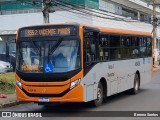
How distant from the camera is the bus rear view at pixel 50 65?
12.5 m

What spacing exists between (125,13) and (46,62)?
5917cm

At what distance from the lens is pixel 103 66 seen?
14.6 metres

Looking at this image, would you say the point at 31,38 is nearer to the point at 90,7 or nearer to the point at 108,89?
the point at 108,89

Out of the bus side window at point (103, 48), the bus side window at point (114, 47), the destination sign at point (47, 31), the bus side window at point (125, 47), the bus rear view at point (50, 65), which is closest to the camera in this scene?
the bus rear view at point (50, 65)

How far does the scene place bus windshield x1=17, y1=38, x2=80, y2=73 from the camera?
12.6 meters

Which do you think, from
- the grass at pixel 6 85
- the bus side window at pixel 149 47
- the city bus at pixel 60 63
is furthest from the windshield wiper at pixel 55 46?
the bus side window at pixel 149 47

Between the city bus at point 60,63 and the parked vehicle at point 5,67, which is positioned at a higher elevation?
the city bus at point 60,63

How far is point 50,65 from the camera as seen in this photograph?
12.7 meters

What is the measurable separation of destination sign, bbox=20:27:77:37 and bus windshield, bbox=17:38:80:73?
0.23 meters

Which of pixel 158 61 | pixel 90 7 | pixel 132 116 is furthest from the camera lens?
pixel 90 7

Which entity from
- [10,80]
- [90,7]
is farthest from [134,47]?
[90,7]

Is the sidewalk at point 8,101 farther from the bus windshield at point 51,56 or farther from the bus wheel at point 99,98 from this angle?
the bus wheel at point 99,98

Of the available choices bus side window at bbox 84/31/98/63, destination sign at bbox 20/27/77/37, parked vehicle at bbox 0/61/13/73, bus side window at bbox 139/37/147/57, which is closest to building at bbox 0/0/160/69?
parked vehicle at bbox 0/61/13/73

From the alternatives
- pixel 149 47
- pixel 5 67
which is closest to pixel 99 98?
pixel 149 47
